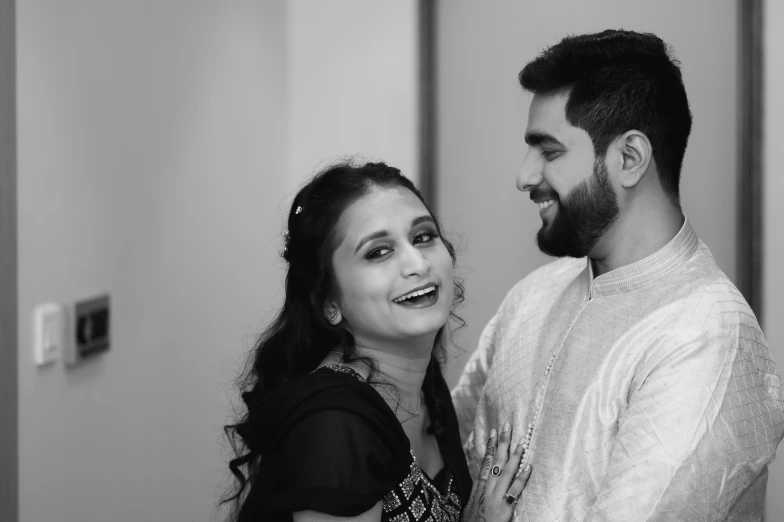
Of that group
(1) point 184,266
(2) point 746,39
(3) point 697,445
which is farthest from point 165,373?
(2) point 746,39

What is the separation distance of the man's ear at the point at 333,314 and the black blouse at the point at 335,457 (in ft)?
0.45

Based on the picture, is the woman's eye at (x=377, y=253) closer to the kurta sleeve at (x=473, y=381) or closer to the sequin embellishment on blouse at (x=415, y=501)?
the sequin embellishment on blouse at (x=415, y=501)

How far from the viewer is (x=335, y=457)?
1294 millimetres

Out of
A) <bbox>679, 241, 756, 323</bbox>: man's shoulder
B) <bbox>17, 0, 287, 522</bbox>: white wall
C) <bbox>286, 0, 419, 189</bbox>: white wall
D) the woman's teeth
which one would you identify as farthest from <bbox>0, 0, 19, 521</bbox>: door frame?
<bbox>286, 0, 419, 189</bbox>: white wall

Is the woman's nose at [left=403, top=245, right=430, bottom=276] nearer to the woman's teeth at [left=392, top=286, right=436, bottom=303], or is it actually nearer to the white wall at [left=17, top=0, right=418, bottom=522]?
the woman's teeth at [left=392, top=286, right=436, bottom=303]

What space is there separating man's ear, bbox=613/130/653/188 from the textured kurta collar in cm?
13

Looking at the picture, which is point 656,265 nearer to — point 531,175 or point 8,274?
point 531,175

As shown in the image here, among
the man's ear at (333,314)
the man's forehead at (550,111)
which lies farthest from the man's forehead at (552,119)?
the man's ear at (333,314)

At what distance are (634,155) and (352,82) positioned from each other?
→ 1.75 metres

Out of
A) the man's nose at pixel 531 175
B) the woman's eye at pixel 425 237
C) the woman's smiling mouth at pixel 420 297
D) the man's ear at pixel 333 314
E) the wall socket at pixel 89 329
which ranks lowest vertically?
the wall socket at pixel 89 329

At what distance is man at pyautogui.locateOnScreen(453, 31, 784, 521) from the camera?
1401 millimetres

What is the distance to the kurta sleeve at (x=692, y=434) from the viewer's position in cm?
138

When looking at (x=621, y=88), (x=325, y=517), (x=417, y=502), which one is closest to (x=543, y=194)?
(x=621, y=88)

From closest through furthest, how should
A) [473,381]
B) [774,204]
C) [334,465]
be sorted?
1. [334,465]
2. [473,381]
3. [774,204]
